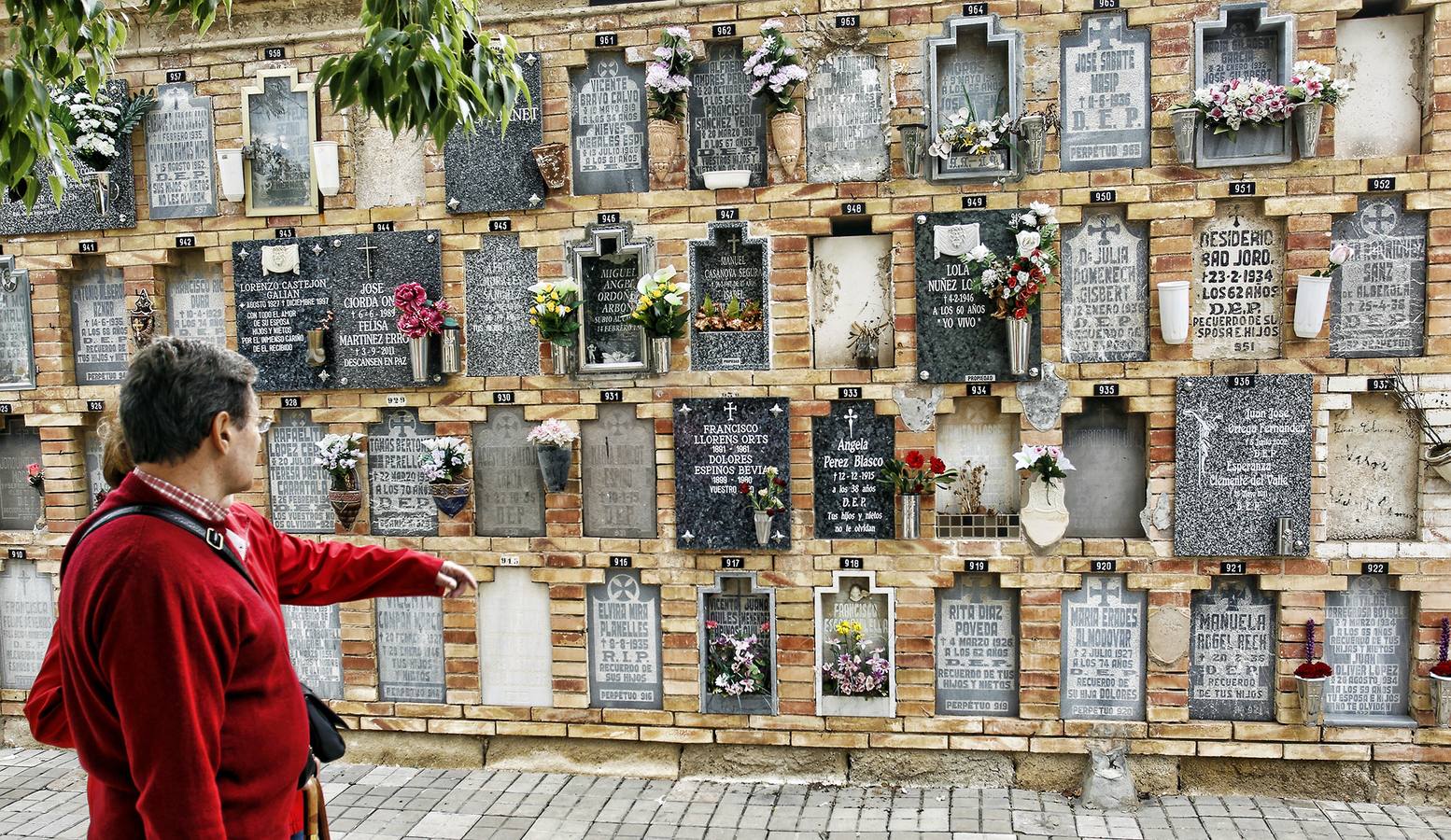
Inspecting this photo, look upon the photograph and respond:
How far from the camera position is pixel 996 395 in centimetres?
557

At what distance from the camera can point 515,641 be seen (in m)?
6.06

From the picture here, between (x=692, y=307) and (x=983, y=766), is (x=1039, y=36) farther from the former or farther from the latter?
(x=983, y=766)

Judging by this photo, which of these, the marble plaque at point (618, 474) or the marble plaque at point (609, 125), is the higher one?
the marble plaque at point (609, 125)

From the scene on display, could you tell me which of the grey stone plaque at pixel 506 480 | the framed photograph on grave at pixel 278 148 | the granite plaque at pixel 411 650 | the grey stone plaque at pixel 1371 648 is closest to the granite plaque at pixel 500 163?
the framed photograph on grave at pixel 278 148

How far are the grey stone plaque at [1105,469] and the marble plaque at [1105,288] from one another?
294 mm

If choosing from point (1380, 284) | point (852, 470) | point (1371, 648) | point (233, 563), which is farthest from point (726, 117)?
point (1371, 648)

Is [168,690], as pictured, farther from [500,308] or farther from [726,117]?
[726,117]

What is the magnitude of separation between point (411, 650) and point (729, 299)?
2896mm

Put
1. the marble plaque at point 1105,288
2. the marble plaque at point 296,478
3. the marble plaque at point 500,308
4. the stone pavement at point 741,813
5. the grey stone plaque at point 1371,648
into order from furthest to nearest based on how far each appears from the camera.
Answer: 1. the marble plaque at point 296,478
2. the marble plaque at point 500,308
3. the marble plaque at point 1105,288
4. the grey stone plaque at point 1371,648
5. the stone pavement at point 741,813

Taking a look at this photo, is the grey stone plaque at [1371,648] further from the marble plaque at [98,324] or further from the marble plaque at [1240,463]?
the marble plaque at [98,324]

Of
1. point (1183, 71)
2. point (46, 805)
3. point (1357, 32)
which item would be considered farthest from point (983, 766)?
point (46, 805)

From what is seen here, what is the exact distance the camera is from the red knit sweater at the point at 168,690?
2385mm

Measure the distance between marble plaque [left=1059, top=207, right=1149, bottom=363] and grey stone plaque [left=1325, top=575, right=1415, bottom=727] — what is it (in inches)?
67.0

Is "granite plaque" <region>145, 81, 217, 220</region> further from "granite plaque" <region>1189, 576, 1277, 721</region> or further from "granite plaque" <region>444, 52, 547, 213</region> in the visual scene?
"granite plaque" <region>1189, 576, 1277, 721</region>
